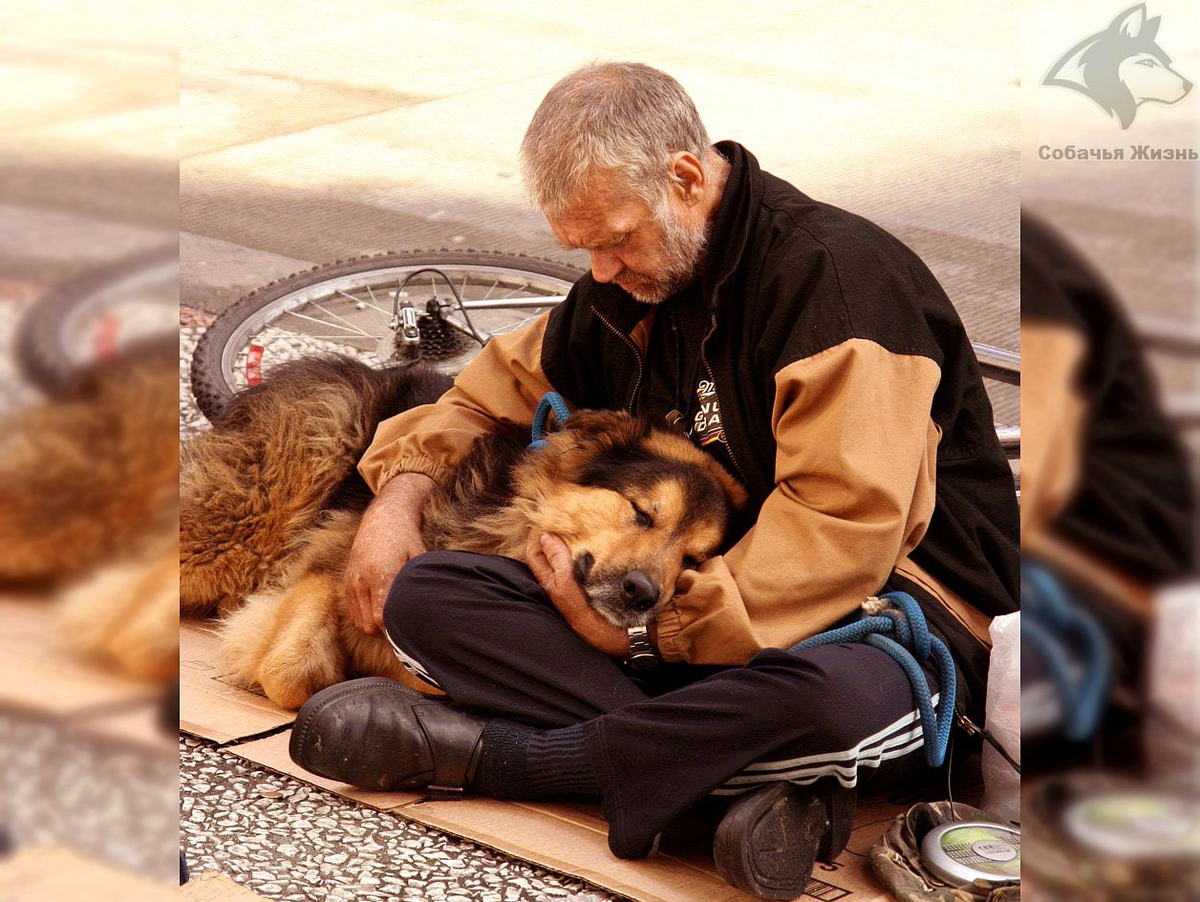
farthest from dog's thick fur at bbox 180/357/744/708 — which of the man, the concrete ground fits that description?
the concrete ground

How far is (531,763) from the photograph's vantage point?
2770mm

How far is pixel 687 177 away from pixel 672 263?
0.63ft

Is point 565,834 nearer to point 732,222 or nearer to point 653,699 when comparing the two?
point 653,699

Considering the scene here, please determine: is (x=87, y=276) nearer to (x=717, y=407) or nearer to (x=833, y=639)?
(x=833, y=639)

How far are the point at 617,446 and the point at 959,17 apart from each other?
1002 cm

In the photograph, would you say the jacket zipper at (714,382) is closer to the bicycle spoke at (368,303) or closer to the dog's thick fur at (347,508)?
the dog's thick fur at (347,508)

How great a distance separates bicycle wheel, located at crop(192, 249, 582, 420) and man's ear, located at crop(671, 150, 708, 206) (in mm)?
2355

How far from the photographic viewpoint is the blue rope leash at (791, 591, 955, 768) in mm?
2635

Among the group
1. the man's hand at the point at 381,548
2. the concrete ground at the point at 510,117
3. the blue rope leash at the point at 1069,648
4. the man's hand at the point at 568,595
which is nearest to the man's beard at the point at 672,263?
the man's hand at the point at 568,595

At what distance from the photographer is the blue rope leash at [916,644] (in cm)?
263

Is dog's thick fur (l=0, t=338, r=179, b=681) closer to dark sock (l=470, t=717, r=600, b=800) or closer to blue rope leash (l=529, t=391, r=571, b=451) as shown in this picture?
dark sock (l=470, t=717, r=600, b=800)

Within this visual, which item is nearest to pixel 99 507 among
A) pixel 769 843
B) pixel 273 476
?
pixel 769 843

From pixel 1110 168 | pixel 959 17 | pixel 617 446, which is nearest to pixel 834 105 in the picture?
pixel 959 17

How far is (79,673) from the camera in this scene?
0.78m
